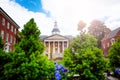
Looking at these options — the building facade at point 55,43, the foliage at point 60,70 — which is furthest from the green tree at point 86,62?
the building facade at point 55,43

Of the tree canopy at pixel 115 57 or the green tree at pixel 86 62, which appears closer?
the green tree at pixel 86 62

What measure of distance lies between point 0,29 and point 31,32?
52.6 feet

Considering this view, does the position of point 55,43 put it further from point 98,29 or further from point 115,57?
point 115,57

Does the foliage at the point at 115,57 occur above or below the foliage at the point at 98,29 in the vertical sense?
below

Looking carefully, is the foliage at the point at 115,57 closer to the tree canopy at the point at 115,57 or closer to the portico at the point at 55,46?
the tree canopy at the point at 115,57

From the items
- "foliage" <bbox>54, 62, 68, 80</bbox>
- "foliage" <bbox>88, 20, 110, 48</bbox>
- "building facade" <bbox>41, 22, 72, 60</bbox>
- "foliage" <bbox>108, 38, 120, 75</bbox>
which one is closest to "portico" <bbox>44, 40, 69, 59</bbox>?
"building facade" <bbox>41, 22, 72, 60</bbox>

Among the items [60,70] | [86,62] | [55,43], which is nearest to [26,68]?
[60,70]

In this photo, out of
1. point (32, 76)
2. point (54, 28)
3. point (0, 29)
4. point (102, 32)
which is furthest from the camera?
point (54, 28)

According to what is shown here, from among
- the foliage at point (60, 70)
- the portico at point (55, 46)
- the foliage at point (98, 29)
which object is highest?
the foliage at point (98, 29)

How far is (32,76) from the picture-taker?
799 cm

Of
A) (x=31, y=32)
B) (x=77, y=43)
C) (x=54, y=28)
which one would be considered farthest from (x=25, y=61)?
(x=54, y=28)

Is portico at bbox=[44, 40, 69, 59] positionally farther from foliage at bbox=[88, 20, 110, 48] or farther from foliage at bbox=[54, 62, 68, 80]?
foliage at bbox=[54, 62, 68, 80]

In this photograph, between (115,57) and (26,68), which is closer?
(26,68)

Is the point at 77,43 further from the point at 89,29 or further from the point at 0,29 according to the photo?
the point at 89,29
